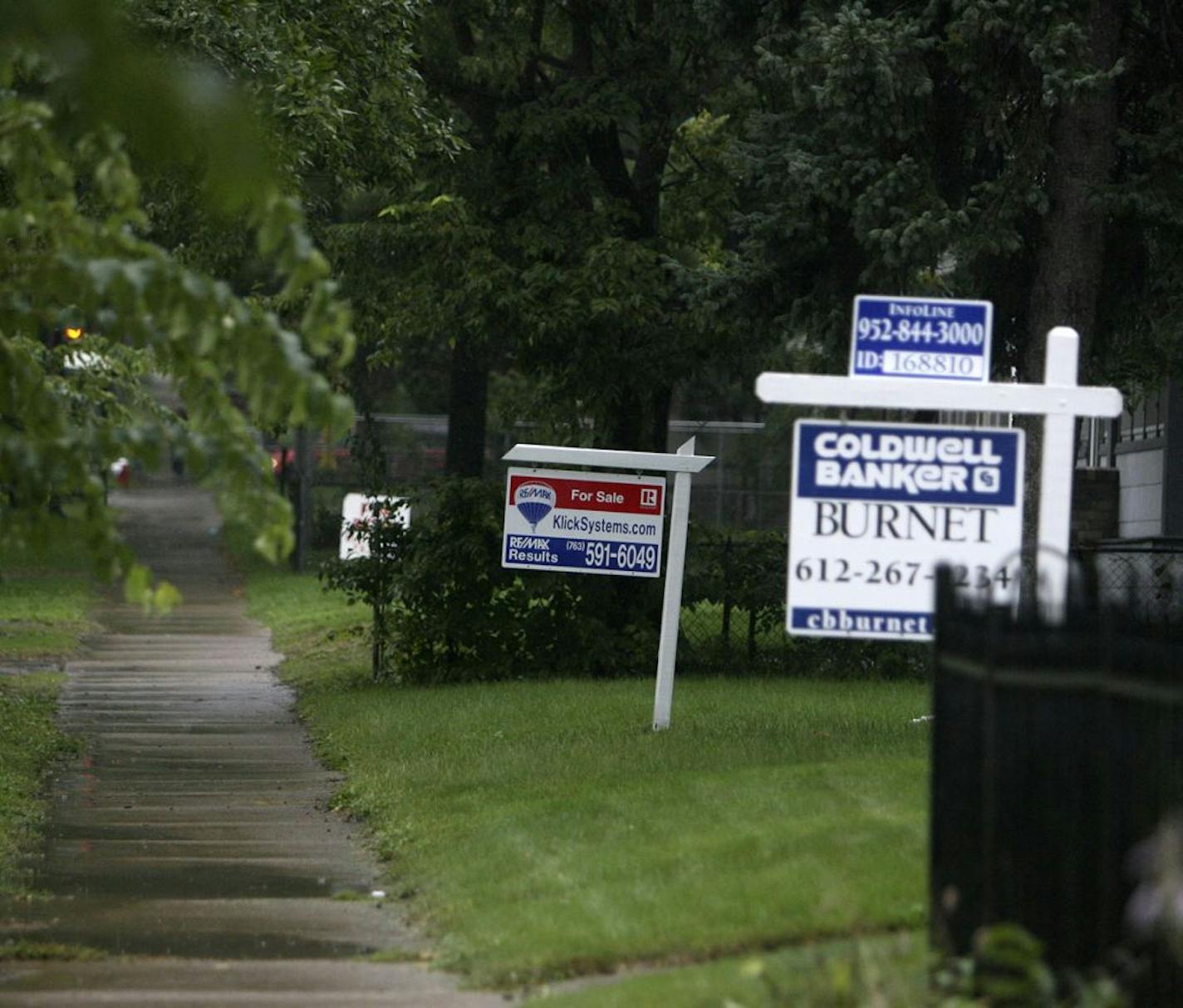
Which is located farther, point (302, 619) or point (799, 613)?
point (302, 619)

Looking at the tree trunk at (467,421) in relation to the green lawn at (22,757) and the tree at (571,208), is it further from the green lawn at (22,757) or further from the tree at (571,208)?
the green lawn at (22,757)

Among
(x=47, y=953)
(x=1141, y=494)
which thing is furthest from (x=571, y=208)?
(x=47, y=953)

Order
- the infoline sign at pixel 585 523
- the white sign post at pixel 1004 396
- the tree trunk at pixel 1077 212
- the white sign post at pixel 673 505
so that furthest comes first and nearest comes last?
the infoline sign at pixel 585 523, the tree trunk at pixel 1077 212, the white sign post at pixel 673 505, the white sign post at pixel 1004 396

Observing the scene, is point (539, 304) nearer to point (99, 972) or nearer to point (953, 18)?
point (953, 18)

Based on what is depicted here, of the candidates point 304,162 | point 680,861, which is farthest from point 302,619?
point 680,861

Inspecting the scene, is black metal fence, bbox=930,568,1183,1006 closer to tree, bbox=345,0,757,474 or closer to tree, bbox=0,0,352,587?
tree, bbox=0,0,352,587

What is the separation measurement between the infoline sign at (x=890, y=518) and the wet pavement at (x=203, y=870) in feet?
7.94

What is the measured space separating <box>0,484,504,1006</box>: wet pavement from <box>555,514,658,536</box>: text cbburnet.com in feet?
9.54

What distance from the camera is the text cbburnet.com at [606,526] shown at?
54.0 feet

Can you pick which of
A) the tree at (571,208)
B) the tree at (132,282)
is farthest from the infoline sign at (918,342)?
the tree at (571,208)

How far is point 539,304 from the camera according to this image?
19141mm

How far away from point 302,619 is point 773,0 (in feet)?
51.0

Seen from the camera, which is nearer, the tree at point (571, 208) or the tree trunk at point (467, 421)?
the tree at point (571, 208)

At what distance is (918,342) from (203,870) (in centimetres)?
482
